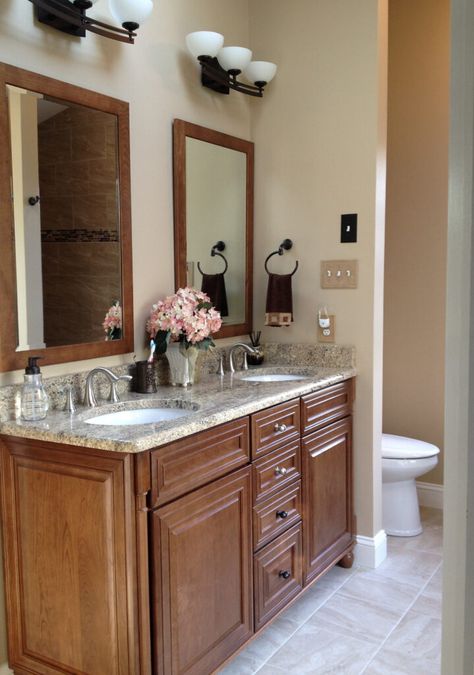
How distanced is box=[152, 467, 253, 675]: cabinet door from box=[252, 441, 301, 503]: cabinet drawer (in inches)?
2.7

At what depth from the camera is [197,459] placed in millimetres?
1765

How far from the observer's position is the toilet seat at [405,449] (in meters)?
3.03

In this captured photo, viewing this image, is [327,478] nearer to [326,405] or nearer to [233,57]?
[326,405]

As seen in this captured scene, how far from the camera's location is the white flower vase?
7.66 ft

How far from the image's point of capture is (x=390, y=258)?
3533 millimetres

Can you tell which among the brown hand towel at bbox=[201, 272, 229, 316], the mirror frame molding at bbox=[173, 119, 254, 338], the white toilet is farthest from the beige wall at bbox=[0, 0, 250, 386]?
the white toilet

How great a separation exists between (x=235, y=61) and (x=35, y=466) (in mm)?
1804

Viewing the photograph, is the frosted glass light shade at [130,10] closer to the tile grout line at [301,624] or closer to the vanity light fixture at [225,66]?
the vanity light fixture at [225,66]

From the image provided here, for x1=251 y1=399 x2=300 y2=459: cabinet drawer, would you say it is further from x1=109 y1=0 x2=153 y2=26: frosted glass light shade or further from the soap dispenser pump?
x1=109 y1=0 x2=153 y2=26: frosted glass light shade

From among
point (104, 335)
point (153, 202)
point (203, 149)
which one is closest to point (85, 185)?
point (153, 202)

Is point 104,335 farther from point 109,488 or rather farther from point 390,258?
point 390,258

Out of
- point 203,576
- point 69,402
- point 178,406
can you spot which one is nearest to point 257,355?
Result: point 178,406

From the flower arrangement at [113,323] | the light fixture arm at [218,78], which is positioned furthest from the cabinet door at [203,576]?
the light fixture arm at [218,78]

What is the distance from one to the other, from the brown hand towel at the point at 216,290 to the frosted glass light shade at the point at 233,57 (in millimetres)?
863
